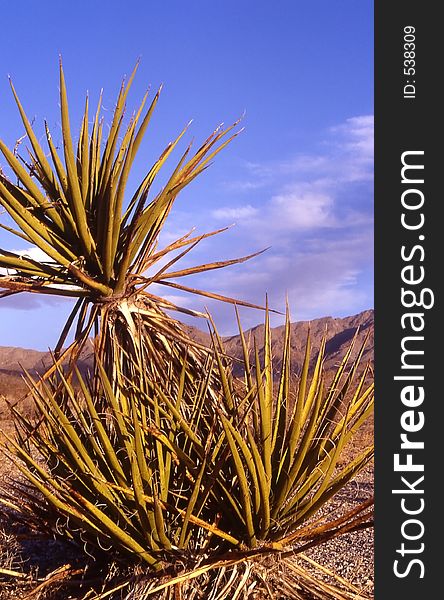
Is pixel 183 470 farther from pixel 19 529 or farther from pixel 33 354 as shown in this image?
pixel 33 354

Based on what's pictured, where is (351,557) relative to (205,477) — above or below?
below

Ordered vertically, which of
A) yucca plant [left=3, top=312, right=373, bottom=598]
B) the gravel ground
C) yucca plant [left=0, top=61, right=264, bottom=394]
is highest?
yucca plant [left=0, top=61, right=264, bottom=394]

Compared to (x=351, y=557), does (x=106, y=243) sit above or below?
above

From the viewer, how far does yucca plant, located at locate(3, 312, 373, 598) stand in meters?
3.08

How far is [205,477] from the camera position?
10.5ft

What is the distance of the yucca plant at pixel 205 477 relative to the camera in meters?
3.08

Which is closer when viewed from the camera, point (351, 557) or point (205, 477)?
point (205, 477)

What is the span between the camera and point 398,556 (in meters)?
2.72

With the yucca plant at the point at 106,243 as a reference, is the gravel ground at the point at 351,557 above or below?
below

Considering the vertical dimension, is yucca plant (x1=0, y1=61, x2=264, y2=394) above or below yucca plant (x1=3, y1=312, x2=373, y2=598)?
above

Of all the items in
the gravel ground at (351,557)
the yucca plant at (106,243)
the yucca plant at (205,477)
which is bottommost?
the gravel ground at (351,557)

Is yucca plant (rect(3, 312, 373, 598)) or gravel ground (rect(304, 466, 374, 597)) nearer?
yucca plant (rect(3, 312, 373, 598))

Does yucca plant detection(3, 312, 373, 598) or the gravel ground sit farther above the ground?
yucca plant detection(3, 312, 373, 598)

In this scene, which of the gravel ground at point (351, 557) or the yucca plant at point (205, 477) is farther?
the gravel ground at point (351, 557)
